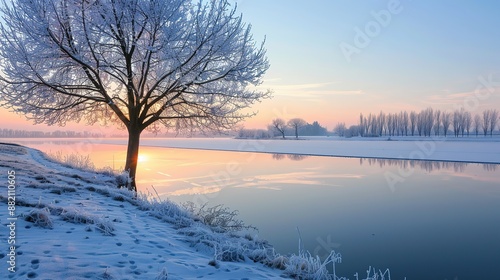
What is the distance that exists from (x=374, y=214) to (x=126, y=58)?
9958 mm

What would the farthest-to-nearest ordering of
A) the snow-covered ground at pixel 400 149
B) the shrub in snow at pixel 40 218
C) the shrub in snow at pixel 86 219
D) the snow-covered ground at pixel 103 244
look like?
the snow-covered ground at pixel 400 149 < the shrub in snow at pixel 86 219 < the shrub in snow at pixel 40 218 < the snow-covered ground at pixel 103 244

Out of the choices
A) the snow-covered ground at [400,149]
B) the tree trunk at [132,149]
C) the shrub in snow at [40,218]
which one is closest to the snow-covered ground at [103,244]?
the shrub in snow at [40,218]

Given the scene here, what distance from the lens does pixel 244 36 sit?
11805mm

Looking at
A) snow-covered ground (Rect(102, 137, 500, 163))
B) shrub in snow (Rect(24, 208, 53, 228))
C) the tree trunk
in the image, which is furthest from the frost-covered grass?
snow-covered ground (Rect(102, 137, 500, 163))

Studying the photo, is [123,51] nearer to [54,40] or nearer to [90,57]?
[90,57]

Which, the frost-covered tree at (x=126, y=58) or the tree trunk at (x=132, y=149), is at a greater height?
the frost-covered tree at (x=126, y=58)

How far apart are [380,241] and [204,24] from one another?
8253mm

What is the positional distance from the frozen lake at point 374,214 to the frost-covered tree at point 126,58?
391 cm

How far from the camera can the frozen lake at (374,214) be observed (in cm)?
787

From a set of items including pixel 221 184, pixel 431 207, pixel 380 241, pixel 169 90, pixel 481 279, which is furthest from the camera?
pixel 221 184

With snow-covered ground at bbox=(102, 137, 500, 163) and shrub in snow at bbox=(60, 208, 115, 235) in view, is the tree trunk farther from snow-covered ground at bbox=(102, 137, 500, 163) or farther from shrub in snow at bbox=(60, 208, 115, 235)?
snow-covered ground at bbox=(102, 137, 500, 163)

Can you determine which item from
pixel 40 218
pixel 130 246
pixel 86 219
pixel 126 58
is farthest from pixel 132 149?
pixel 130 246

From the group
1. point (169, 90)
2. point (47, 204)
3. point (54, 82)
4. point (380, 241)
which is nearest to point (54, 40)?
point (54, 82)

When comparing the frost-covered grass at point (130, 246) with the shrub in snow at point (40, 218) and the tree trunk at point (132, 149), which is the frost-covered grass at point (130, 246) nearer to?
the shrub in snow at point (40, 218)
